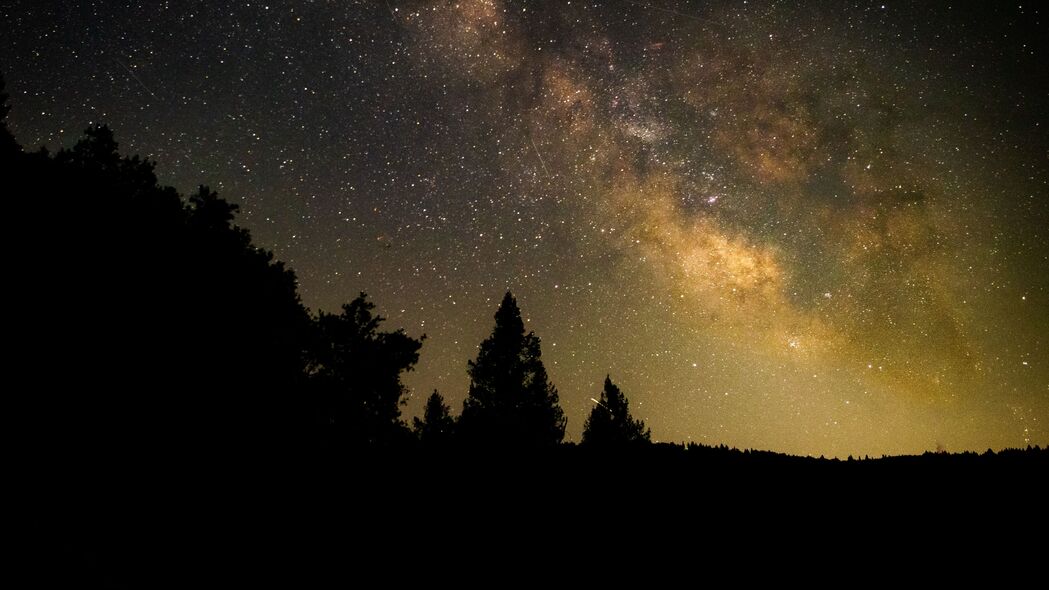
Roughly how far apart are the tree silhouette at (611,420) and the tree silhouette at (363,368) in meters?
11.2

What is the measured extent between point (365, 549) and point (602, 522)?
4.00 meters

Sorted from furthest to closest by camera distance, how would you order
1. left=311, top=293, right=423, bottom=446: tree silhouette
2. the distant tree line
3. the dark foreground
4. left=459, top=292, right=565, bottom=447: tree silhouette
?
left=459, top=292, right=565, bottom=447: tree silhouette < left=311, top=293, right=423, bottom=446: tree silhouette < the distant tree line < the dark foreground

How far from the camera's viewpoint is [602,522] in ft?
28.0

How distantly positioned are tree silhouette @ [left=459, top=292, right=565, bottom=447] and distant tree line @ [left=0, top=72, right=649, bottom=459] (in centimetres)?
683

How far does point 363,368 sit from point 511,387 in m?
7.42

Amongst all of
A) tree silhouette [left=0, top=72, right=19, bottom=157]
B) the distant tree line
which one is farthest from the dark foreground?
tree silhouette [left=0, top=72, right=19, bottom=157]

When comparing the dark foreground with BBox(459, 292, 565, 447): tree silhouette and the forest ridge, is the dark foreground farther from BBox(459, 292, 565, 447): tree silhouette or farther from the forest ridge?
BBox(459, 292, 565, 447): tree silhouette

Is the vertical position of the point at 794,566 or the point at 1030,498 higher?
the point at 1030,498

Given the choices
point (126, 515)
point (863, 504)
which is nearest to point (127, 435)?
point (126, 515)

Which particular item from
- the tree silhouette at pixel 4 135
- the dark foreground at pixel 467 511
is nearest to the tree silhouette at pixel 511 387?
the dark foreground at pixel 467 511

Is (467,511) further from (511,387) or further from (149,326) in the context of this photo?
(511,387)

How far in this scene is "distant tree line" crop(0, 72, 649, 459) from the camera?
961cm

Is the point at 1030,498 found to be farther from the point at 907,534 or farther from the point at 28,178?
the point at 28,178

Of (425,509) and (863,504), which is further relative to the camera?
(425,509)
